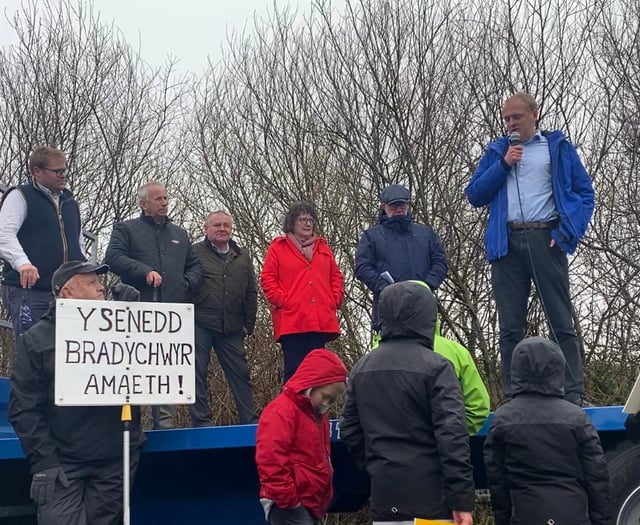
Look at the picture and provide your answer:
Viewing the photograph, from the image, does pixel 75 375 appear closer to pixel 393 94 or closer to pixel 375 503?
pixel 375 503

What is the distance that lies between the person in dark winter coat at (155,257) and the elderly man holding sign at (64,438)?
4.70 ft

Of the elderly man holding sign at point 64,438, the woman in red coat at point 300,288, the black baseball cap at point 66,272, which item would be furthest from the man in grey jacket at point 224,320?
the black baseball cap at point 66,272

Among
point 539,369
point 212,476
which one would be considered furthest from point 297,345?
point 539,369

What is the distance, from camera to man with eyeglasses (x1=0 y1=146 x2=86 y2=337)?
6.35 metres

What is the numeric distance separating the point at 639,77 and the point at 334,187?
467 centimetres

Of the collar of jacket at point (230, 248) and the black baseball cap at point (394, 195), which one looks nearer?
the black baseball cap at point (394, 195)

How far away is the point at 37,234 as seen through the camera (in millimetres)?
6586

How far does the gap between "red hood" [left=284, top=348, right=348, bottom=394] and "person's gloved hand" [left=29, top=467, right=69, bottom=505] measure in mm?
1259

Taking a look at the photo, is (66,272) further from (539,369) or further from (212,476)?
(539,369)

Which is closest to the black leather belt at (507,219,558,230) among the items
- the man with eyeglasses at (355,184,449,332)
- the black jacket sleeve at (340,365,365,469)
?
the man with eyeglasses at (355,184,449,332)

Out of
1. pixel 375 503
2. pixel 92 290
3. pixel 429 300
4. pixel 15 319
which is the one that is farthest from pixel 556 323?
pixel 15 319

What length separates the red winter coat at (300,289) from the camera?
272 inches

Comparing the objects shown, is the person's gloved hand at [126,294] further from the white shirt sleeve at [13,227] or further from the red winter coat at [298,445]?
the red winter coat at [298,445]

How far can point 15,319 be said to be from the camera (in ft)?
20.9
